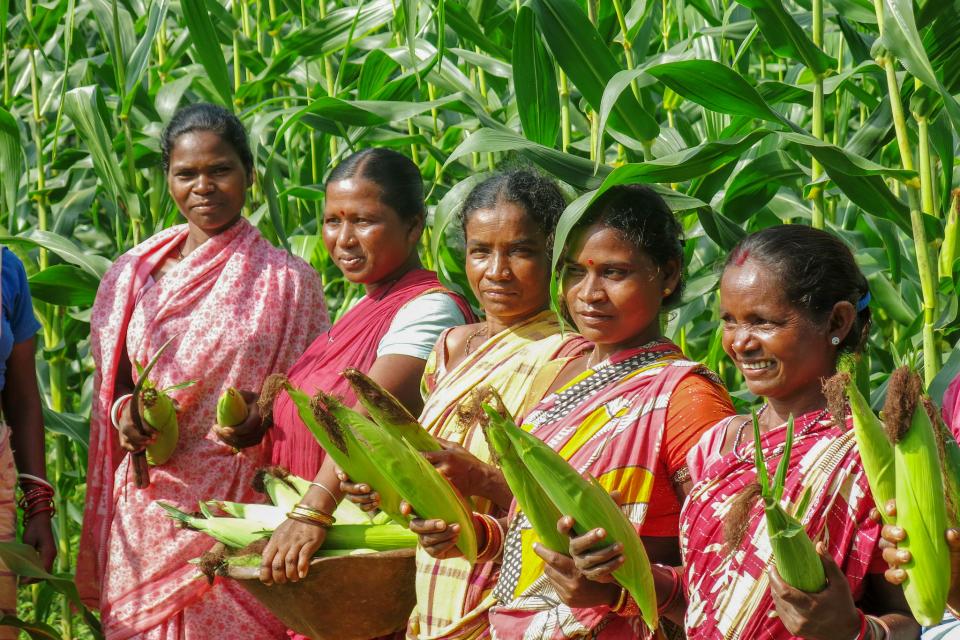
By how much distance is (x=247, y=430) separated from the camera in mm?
3312

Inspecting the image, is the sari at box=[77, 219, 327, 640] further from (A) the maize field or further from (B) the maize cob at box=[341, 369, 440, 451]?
(B) the maize cob at box=[341, 369, 440, 451]

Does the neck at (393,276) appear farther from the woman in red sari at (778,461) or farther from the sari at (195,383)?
the woman in red sari at (778,461)

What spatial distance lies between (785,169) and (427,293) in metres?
0.91

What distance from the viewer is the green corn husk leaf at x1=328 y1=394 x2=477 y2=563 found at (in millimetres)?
2279

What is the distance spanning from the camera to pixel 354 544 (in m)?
2.62

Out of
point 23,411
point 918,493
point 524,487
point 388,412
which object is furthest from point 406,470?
point 23,411

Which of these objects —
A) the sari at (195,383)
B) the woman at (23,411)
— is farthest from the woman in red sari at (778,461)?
the woman at (23,411)

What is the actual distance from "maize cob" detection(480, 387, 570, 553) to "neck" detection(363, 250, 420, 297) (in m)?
1.30

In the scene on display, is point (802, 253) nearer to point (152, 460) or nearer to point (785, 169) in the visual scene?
point (785, 169)

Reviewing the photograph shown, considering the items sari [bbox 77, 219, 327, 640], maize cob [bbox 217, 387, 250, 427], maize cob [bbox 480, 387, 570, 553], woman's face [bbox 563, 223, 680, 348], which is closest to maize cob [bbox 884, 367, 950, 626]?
maize cob [bbox 480, 387, 570, 553]

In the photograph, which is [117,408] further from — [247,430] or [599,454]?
[599,454]

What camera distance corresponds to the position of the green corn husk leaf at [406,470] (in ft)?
7.48

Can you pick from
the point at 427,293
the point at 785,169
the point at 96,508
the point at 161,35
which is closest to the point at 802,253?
the point at 785,169

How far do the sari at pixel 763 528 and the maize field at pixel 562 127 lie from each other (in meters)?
0.18
